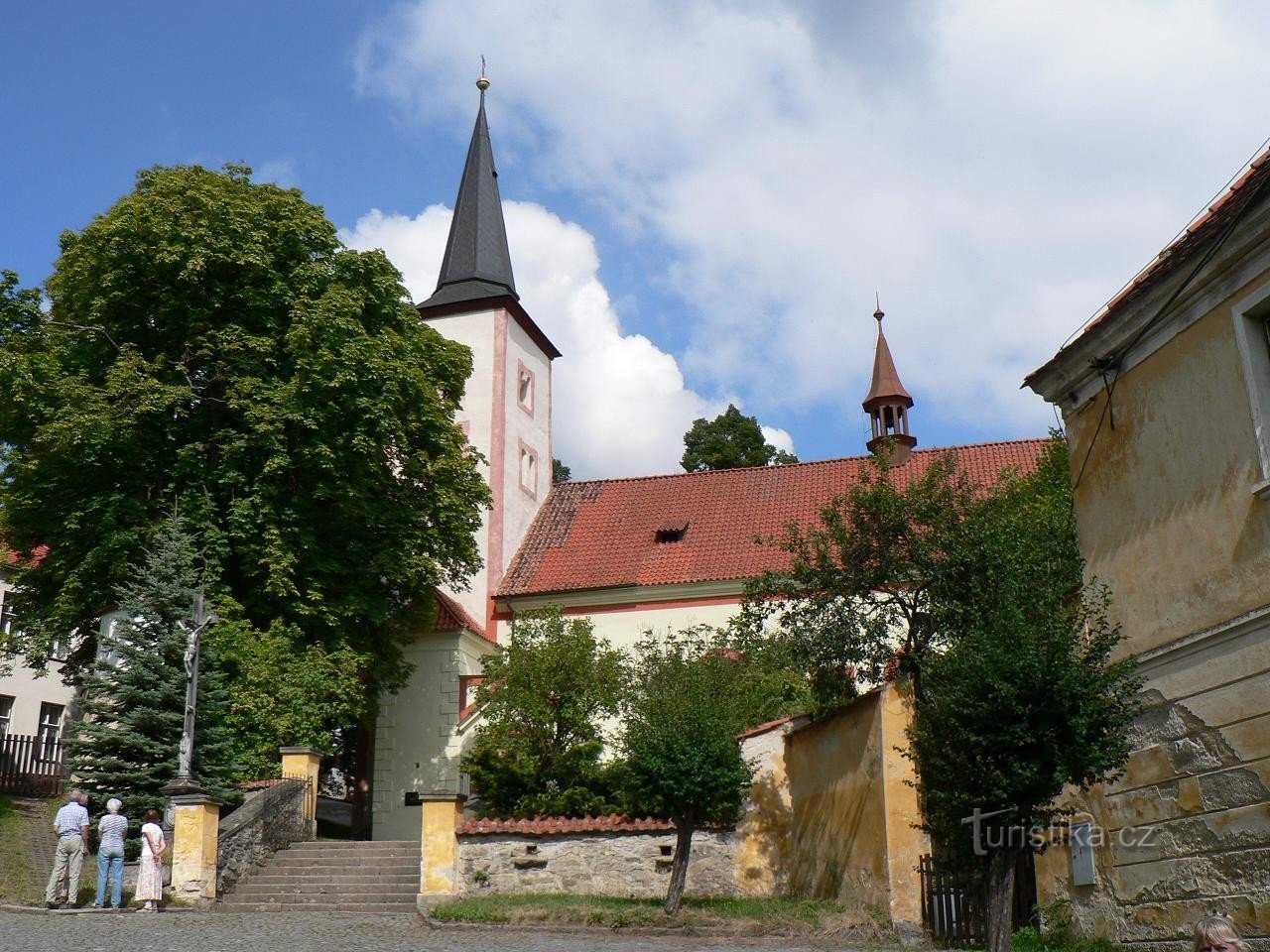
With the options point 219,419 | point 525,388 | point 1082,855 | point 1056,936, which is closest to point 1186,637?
point 1082,855

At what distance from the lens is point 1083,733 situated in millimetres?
10102

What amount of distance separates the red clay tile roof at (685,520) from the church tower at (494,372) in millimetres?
696

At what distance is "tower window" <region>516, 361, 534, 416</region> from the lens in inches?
1294

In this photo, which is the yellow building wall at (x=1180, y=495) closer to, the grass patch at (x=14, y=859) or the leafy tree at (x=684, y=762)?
the leafy tree at (x=684, y=762)

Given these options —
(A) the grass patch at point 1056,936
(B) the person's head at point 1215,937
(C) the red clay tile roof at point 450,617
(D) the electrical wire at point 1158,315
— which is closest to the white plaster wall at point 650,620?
(C) the red clay tile roof at point 450,617

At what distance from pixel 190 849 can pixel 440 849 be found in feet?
10.3

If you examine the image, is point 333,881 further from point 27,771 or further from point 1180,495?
point 1180,495

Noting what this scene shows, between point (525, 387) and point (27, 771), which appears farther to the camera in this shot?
point (525, 387)

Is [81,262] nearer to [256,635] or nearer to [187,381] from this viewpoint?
[187,381]

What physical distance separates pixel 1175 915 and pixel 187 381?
18.2 metres

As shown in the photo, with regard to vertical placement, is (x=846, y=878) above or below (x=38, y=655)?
below

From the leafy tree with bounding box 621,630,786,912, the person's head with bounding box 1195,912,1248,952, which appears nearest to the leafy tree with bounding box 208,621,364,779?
the leafy tree with bounding box 621,630,786,912

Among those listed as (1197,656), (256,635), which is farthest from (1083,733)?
(256,635)

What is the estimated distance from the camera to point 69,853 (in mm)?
14727
